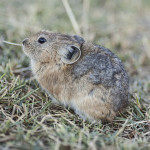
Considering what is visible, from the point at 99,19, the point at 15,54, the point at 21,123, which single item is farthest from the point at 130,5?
the point at 21,123

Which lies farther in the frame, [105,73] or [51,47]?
[51,47]

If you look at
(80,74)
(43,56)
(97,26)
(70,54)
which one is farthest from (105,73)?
(97,26)

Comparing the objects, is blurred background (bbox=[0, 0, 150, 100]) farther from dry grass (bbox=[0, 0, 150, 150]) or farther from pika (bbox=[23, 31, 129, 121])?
pika (bbox=[23, 31, 129, 121])

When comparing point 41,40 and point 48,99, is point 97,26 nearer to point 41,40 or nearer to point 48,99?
point 41,40

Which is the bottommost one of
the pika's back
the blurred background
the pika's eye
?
the pika's back

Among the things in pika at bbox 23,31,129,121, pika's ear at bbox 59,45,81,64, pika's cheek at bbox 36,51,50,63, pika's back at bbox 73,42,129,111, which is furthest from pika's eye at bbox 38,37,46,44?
pika's back at bbox 73,42,129,111

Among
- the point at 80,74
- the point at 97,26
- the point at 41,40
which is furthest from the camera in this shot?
the point at 97,26

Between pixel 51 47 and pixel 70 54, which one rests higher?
pixel 51 47
